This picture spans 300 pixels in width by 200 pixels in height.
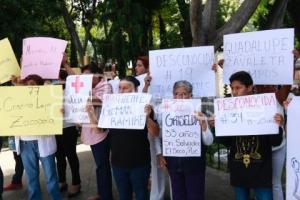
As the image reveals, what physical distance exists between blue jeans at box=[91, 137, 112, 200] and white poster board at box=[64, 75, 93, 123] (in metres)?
0.40

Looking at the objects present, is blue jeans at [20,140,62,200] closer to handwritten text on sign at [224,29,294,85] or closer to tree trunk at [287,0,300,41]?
handwritten text on sign at [224,29,294,85]

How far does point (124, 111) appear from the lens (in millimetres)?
4727

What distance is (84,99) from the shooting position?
516cm

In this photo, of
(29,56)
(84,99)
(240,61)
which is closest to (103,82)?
(84,99)

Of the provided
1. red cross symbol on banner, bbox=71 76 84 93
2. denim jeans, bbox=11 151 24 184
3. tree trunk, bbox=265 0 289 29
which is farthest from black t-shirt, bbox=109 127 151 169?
tree trunk, bbox=265 0 289 29

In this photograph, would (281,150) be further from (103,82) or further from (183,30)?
(183,30)

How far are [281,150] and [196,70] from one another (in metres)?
1.25

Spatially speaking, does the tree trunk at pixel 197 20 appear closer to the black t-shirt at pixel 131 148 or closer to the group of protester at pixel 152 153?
the group of protester at pixel 152 153

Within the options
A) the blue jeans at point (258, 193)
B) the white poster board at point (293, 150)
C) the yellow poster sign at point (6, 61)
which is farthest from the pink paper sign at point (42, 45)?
the white poster board at point (293, 150)

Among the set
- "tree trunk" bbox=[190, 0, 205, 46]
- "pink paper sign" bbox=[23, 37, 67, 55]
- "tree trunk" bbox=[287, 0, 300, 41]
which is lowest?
"pink paper sign" bbox=[23, 37, 67, 55]

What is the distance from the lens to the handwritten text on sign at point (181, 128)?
4.45 metres

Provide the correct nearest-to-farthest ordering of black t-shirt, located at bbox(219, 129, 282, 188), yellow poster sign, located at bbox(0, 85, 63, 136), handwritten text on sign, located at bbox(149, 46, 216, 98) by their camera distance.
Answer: black t-shirt, located at bbox(219, 129, 282, 188)
handwritten text on sign, located at bbox(149, 46, 216, 98)
yellow poster sign, located at bbox(0, 85, 63, 136)

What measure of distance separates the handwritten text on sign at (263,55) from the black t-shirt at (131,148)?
1.13 meters

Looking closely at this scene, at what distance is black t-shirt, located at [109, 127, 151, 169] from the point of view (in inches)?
184
